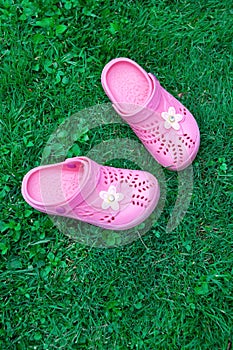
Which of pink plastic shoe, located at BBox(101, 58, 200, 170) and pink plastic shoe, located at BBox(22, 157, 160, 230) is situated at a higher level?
pink plastic shoe, located at BBox(101, 58, 200, 170)

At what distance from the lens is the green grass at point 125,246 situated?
2293mm

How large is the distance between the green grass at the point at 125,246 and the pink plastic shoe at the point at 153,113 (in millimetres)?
99

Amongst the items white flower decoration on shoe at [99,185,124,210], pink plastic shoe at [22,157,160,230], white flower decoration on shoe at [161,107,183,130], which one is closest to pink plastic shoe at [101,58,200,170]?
white flower decoration on shoe at [161,107,183,130]

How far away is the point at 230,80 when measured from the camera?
255 cm

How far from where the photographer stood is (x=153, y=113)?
2.32m

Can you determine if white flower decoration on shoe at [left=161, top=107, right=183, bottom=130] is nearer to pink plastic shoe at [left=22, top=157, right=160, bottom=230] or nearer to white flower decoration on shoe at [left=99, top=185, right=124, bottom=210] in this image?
pink plastic shoe at [left=22, top=157, right=160, bottom=230]

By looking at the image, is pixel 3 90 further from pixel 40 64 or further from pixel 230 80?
pixel 230 80

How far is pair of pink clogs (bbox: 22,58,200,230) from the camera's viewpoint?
7.33ft

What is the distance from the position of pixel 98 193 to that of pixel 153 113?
435 mm

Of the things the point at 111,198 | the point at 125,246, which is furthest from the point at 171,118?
the point at 125,246

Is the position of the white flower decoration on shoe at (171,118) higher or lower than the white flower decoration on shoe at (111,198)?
higher

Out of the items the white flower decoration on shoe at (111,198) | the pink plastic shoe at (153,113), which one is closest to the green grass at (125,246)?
the pink plastic shoe at (153,113)

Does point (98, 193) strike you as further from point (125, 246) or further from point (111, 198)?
point (125, 246)

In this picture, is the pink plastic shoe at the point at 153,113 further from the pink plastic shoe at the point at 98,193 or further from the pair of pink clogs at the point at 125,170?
the pink plastic shoe at the point at 98,193
